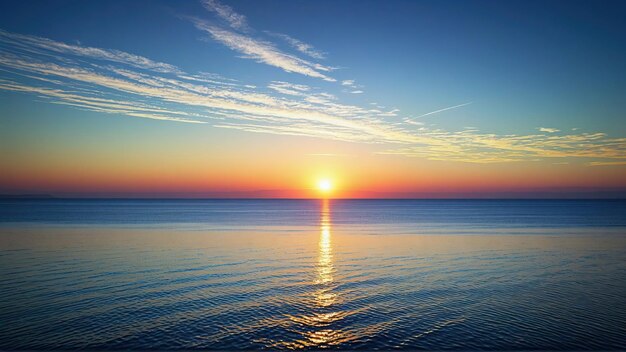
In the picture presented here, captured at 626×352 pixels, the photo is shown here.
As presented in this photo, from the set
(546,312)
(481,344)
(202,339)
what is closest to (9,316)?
(202,339)

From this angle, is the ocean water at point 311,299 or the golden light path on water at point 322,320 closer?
the golden light path on water at point 322,320

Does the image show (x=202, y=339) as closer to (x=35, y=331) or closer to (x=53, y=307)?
(x=35, y=331)

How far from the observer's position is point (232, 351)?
14.0m

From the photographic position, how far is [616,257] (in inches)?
1379

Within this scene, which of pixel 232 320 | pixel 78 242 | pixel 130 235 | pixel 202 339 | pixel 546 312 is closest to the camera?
pixel 202 339

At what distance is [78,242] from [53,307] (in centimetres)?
2952

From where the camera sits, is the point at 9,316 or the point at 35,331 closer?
the point at 35,331

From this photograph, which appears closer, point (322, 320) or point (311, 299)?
point (322, 320)

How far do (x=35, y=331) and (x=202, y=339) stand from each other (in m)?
7.09

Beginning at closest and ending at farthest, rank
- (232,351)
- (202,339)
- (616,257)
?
(232,351), (202,339), (616,257)

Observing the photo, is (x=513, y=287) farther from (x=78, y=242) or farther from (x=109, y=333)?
(x=78, y=242)

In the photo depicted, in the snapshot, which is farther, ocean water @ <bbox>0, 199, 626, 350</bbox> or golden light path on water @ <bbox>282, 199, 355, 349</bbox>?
ocean water @ <bbox>0, 199, 626, 350</bbox>

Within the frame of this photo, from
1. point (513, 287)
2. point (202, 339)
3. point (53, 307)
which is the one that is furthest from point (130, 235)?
point (513, 287)

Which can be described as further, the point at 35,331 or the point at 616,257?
the point at 616,257
